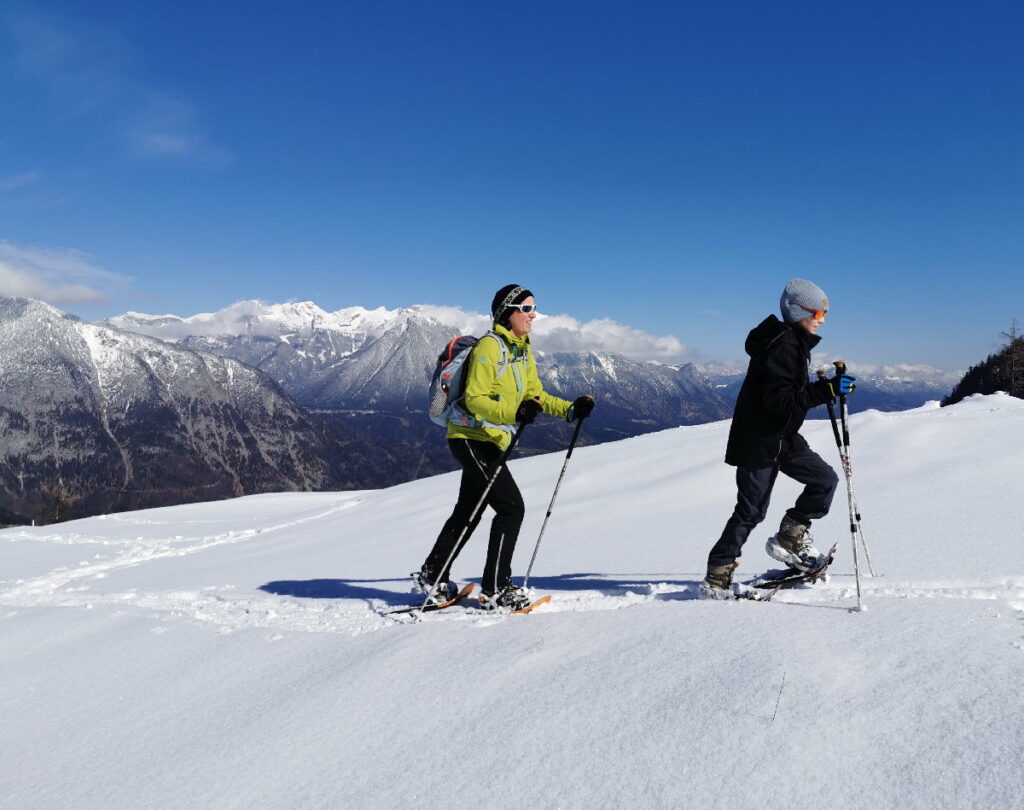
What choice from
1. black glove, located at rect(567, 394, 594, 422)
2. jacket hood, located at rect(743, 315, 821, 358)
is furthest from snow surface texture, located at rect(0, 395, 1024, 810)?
jacket hood, located at rect(743, 315, 821, 358)

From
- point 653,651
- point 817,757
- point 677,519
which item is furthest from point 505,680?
point 677,519

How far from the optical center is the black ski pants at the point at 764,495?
17.6ft

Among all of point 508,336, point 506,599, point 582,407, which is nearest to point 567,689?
point 506,599

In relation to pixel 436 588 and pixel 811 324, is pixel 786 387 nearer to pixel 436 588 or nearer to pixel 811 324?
pixel 811 324

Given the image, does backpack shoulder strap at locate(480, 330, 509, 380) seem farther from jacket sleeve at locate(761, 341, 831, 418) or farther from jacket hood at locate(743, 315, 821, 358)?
jacket sleeve at locate(761, 341, 831, 418)

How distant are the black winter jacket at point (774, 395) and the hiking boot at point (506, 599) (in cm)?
234

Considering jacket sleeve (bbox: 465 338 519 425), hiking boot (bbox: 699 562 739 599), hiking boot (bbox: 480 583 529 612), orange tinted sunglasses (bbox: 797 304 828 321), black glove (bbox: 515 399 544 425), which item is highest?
orange tinted sunglasses (bbox: 797 304 828 321)

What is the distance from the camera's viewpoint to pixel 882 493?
9.20 meters

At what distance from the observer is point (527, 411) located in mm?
5680

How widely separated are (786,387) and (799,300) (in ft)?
2.64

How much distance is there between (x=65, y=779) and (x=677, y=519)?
8.19 metres

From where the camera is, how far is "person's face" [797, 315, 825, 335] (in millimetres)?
5141

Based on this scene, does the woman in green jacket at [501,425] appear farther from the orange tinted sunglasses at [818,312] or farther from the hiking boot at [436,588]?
the orange tinted sunglasses at [818,312]

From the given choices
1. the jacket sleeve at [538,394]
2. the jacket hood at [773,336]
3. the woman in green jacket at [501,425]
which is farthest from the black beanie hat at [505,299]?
the jacket hood at [773,336]
